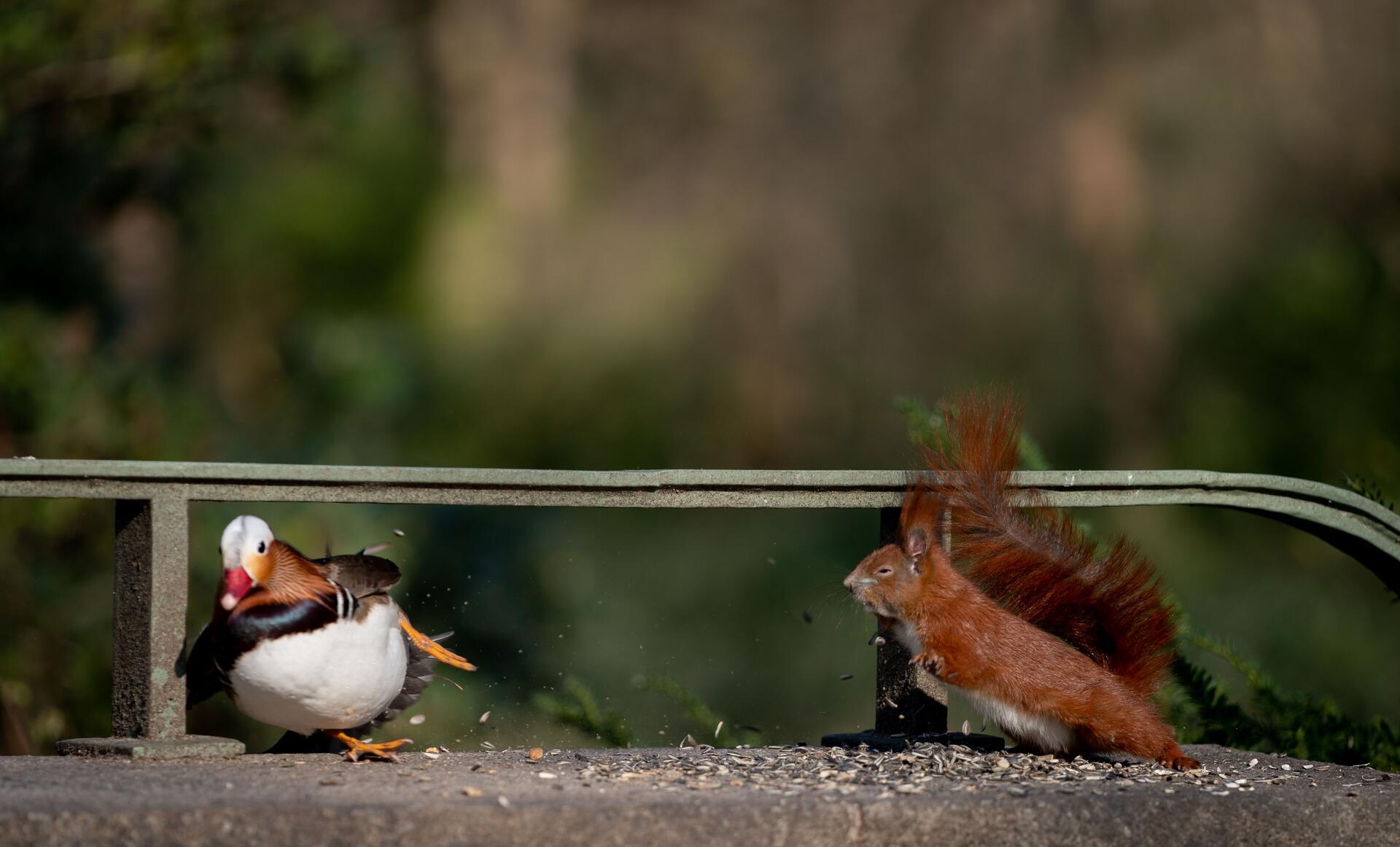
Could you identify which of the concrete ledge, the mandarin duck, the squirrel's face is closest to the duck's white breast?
the mandarin duck

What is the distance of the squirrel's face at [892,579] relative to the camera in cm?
284

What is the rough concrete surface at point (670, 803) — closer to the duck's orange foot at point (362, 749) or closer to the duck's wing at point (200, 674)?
the duck's orange foot at point (362, 749)

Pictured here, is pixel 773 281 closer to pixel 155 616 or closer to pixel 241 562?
pixel 155 616

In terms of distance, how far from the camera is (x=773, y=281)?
33.8 feet

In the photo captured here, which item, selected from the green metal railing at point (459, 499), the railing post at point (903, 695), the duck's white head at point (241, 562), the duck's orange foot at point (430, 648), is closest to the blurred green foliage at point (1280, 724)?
the green metal railing at point (459, 499)

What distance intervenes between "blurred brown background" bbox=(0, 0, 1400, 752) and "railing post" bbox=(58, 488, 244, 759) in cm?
302

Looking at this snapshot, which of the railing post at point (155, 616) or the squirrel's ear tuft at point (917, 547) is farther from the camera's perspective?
the squirrel's ear tuft at point (917, 547)

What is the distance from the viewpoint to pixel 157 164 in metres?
5.78

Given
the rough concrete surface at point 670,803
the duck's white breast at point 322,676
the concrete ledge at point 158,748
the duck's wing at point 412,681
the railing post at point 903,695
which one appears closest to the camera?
the rough concrete surface at point 670,803

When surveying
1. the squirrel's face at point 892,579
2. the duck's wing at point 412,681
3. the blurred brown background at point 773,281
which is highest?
the blurred brown background at point 773,281

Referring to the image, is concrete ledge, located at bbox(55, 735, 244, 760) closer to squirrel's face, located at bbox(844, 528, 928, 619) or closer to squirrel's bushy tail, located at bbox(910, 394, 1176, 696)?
squirrel's face, located at bbox(844, 528, 928, 619)

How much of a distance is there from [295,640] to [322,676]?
72mm

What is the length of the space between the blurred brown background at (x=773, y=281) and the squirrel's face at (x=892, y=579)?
3106 millimetres

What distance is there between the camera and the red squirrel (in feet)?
9.04
